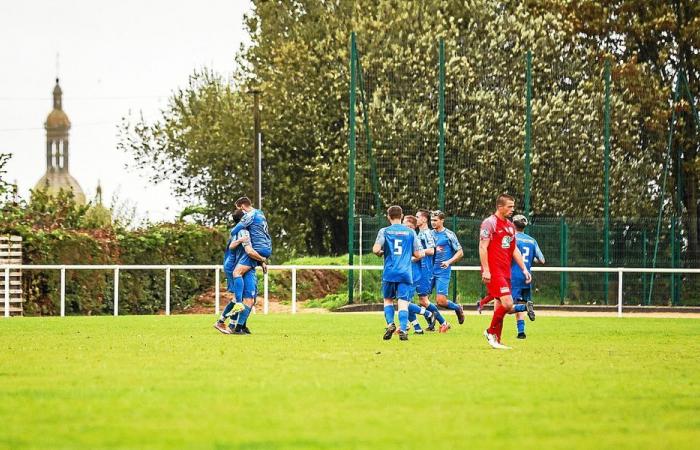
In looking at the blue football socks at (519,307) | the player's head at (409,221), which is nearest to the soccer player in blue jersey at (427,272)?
the player's head at (409,221)

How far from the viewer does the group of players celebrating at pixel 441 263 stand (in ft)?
56.4

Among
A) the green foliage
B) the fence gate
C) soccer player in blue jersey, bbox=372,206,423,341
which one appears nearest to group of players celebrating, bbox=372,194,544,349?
soccer player in blue jersey, bbox=372,206,423,341

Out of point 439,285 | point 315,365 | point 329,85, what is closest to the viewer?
point 315,365

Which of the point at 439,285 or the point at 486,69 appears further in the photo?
the point at 486,69

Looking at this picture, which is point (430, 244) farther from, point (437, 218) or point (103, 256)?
point (103, 256)

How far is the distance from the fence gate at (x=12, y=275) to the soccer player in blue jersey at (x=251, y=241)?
9496 millimetres

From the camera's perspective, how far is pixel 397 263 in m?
19.1

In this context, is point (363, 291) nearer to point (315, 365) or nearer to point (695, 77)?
point (695, 77)

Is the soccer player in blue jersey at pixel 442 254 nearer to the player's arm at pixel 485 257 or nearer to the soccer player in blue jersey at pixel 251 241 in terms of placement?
the soccer player in blue jersey at pixel 251 241

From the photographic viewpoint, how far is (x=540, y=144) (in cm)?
4119

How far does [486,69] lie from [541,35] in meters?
3.52

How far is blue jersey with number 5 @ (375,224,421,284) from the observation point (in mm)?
19078

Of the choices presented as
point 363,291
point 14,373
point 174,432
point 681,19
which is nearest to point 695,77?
point 681,19

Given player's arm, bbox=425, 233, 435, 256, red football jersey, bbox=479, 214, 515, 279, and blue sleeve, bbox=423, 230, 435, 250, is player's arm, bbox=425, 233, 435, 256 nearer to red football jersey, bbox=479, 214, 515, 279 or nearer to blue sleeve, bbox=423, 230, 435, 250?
blue sleeve, bbox=423, 230, 435, 250
